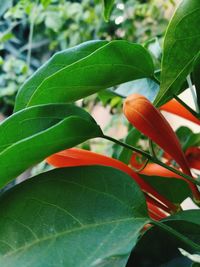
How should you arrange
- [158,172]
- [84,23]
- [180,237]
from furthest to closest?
[84,23] < [158,172] < [180,237]

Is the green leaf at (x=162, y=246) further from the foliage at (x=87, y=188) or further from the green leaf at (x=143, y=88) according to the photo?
the green leaf at (x=143, y=88)

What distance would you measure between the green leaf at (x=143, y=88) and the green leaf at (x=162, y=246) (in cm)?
15

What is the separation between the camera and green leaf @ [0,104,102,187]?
247mm

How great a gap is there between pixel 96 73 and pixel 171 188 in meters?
0.15

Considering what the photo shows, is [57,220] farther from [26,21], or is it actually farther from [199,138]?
[26,21]

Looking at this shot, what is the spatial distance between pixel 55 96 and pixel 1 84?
1157 millimetres

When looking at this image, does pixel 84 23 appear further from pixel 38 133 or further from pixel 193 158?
pixel 38 133

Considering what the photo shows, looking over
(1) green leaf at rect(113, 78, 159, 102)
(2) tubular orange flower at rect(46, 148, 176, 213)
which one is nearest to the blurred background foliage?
(1) green leaf at rect(113, 78, 159, 102)

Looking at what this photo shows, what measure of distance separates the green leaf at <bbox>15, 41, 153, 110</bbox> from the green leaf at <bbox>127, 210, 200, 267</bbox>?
0.33ft

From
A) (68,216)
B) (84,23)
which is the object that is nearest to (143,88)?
(68,216)

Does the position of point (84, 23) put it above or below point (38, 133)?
below

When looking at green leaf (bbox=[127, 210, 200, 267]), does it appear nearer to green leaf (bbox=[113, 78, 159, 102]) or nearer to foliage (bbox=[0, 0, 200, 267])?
foliage (bbox=[0, 0, 200, 267])

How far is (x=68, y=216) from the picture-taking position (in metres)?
0.26

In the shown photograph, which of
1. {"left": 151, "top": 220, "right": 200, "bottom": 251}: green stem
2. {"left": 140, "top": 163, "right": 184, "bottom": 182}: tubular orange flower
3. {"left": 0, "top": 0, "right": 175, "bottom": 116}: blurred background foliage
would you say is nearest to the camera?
{"left": 151, "top": 220, "right": 200, "bottom": 251}: green stem
